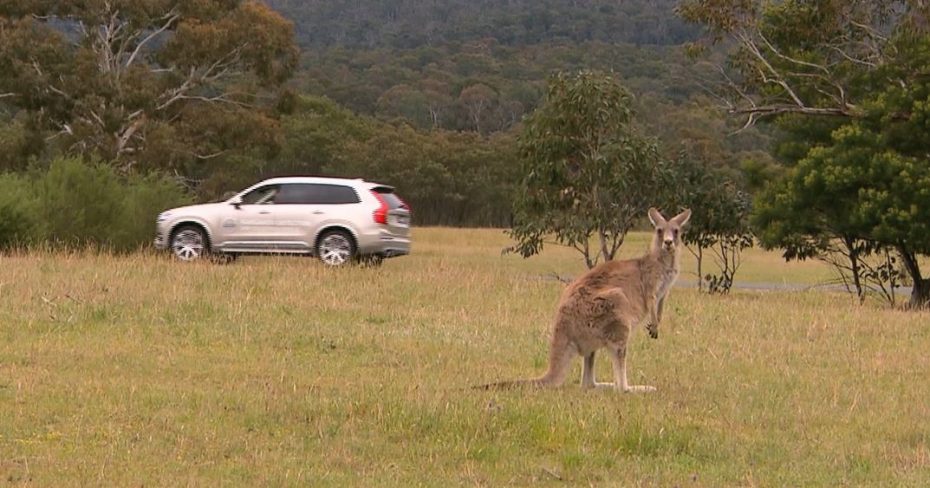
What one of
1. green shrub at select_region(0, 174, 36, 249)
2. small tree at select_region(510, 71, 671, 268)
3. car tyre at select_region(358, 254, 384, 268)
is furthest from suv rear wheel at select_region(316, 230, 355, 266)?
green shrub at select_region(0, 174, 36, 249)

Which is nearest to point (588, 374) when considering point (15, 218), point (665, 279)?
point (665, 279)

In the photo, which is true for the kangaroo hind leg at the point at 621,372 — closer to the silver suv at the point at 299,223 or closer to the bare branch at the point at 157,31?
the silver suv at the point at 299,223

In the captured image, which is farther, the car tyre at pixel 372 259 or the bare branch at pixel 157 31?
the bare branch at pixel 157 31

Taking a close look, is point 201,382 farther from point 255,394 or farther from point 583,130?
point 583,130

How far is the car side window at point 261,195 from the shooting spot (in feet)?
76.4

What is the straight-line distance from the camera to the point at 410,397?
27.5 feet

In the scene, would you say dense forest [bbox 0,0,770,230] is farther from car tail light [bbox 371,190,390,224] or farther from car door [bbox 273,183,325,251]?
car door [bbox 273,183,325,251]

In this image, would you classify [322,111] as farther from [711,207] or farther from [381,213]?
Answer: [711,207]

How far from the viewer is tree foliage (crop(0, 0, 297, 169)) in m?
38.6

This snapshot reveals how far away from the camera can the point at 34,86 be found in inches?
1508

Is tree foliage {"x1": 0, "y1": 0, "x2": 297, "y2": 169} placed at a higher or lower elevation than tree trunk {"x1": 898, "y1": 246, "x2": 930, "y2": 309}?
higher

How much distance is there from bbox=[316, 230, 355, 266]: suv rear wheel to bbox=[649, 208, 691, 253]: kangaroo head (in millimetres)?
12199

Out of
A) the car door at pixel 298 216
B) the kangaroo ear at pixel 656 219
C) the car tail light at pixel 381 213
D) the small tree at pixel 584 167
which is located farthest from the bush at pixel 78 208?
the kangaroo ear at pixel 656 219

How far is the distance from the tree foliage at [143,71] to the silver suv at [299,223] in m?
15.8
